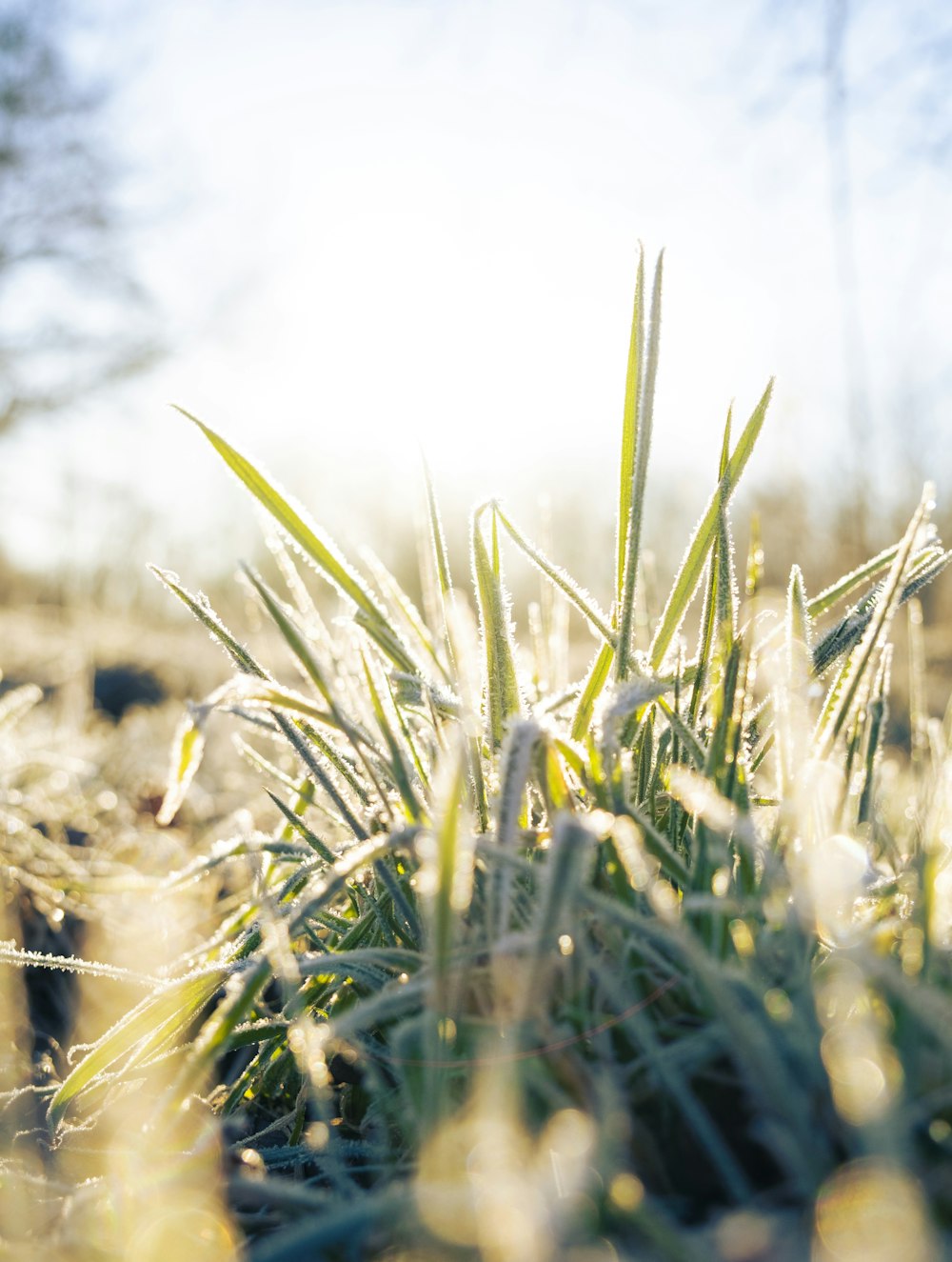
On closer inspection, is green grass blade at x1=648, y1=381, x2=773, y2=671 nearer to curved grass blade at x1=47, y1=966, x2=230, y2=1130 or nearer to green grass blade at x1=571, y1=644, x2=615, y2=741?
green grass blade at x1=571, y1=644, x2=615, y2=741

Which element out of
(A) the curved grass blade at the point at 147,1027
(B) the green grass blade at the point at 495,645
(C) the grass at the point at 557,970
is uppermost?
(B) the green grass blade at the point at 495,645

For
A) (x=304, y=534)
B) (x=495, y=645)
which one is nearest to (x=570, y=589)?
(x=495, y=645)

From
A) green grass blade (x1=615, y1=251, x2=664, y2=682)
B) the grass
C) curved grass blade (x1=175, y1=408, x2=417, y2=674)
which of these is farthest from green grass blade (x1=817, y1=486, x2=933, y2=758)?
curved grass blade (x1=175, y1=408, x2=417, y2=674)

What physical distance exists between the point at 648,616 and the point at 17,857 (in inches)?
41.5

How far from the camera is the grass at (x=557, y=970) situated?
46 cm

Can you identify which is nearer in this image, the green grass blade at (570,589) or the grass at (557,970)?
the grass at (557,970)

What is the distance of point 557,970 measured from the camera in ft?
2.04

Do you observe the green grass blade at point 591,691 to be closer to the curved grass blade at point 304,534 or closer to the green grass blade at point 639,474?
the green grass blade at point 639,474

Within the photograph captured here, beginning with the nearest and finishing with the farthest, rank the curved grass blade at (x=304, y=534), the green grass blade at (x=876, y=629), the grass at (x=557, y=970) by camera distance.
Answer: the grass at (x=557, y=970), the green grass blade at (x=876, y=629), the curved grass blade at (x=304, y=534)

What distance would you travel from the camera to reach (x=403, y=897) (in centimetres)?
70

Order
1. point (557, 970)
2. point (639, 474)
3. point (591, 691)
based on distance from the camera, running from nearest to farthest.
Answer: point (557, 970) → point (639, 474) → point (591, 691)

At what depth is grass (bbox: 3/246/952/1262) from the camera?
1.50ft

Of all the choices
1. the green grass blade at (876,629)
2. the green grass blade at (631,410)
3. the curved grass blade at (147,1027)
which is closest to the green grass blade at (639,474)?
the green grass blade at (631,410)

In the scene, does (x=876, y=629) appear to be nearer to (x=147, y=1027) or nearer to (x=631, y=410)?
(x=631, y=410)
